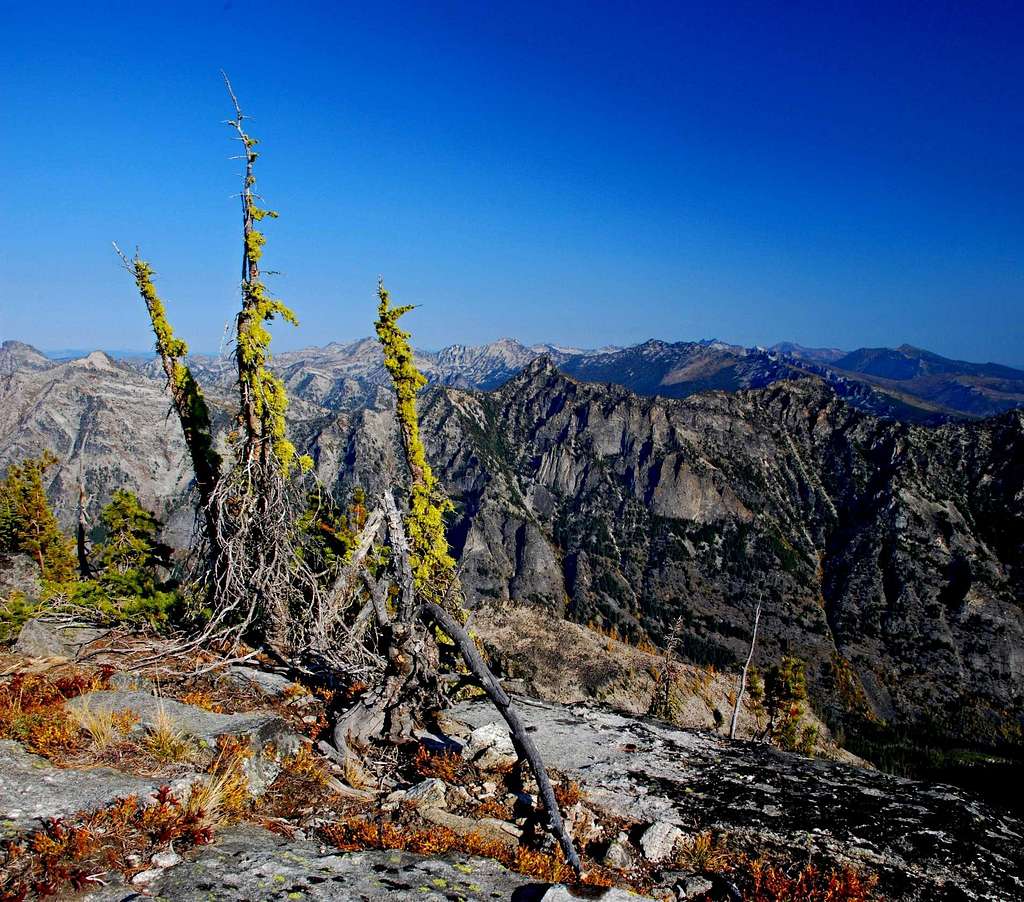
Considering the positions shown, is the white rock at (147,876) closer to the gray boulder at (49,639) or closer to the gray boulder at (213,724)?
the gray boulder at (213,724)

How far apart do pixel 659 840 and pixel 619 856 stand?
3.77ft

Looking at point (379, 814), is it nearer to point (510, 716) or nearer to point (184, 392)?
point (510, 716)

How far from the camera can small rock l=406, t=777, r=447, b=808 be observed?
39.2 ft

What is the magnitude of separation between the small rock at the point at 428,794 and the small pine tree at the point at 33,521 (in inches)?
1831

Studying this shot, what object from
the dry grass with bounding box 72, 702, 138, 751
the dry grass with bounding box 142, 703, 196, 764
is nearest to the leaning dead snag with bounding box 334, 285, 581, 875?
the dry grass with bounding box 142, 703, 196, 764

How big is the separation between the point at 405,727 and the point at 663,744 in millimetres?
9084

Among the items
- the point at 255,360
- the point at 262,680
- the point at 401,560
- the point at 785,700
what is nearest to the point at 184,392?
the point at 255,360

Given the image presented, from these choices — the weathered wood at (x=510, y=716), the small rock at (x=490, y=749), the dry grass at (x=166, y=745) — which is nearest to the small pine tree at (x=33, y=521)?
the dry grass at (x=166, y=745)

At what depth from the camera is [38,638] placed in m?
17.0

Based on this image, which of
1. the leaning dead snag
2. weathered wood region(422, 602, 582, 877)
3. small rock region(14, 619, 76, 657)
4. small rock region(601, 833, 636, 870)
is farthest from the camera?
small rock region(14, 619, 76, 657)

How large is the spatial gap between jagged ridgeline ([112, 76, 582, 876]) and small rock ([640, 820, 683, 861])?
7.05 ft

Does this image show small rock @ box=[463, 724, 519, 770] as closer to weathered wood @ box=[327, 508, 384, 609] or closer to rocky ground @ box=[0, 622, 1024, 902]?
rocky ground @ box=[0, 622, 1024, 902]

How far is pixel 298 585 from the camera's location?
1878 cm

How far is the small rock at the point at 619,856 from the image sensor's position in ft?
37.0
